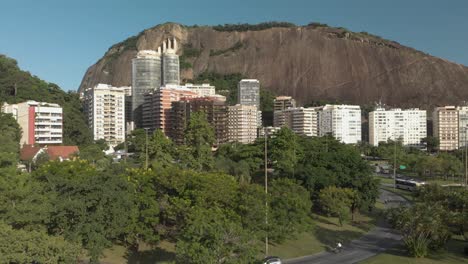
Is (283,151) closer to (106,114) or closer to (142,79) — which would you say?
(106,114)

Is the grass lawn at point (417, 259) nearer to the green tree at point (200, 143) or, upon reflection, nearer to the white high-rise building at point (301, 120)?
the green tree at point (200, 143)

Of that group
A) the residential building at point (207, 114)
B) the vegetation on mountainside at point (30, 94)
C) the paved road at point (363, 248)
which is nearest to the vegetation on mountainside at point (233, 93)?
the residential building at point (207, 114)

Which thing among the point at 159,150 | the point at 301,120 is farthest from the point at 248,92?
the point at 159,150

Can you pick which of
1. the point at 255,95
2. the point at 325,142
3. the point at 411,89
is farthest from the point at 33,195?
the point at 411,89

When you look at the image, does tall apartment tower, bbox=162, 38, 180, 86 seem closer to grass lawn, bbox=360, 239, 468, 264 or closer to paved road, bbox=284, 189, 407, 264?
paved road, bbox=284, 189, 407, 264

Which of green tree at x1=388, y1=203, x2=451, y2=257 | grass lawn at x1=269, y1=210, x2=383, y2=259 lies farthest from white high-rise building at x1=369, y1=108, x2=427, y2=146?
green tree at x1=388, y1=203, x2=451, y2=257

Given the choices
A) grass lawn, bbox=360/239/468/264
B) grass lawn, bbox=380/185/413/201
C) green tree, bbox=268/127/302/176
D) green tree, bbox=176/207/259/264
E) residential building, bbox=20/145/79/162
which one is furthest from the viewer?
residential building, bbox=20/145/79/162

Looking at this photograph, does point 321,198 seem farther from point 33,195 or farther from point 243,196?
point 33,195

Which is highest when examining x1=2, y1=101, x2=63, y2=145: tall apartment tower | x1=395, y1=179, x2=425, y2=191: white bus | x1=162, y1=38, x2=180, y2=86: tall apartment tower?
x1=162, y1=38, x2=180, y2=86: tall apartment tower
